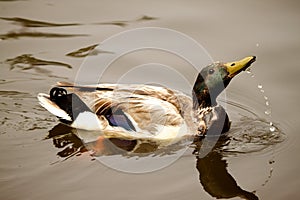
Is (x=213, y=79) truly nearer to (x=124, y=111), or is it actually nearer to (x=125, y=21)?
(x=124, y=111)

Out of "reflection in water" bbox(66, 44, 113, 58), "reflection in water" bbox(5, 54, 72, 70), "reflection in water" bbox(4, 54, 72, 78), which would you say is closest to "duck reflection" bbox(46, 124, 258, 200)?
"reflection in water" bbox(4, 54, 72, 78)

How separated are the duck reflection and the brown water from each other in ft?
0.04

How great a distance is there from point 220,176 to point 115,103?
147 cm

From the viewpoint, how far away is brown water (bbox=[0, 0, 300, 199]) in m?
5.64

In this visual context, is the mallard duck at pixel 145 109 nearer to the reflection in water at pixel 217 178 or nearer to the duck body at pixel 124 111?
the duck body at pixel 124 111

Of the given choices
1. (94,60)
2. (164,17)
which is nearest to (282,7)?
(164,17)

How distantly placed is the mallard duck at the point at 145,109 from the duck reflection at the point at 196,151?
0.12m

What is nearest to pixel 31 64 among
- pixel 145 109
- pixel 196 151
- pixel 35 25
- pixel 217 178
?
pixel 35 25

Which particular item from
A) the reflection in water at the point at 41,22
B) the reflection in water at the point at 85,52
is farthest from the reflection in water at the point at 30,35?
the reflection in water at the point at 85,52

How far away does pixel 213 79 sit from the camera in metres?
6.51

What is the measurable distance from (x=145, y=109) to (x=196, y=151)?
732 mm

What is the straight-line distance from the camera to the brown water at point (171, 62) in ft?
18.5

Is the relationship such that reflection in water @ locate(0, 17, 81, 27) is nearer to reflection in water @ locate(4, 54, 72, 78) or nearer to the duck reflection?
reflection in water @ locate(4, 54, 72, 78)

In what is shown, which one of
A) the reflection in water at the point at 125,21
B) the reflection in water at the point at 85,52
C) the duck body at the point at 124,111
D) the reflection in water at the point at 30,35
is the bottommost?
the duck body at the point at 124,111
